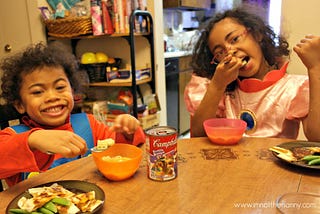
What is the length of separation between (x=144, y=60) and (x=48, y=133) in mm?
1990

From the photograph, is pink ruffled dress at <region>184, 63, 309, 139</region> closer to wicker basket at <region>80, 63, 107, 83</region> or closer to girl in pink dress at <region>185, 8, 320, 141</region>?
girl in pink dress at <region>185, 8, 320, 141</region>

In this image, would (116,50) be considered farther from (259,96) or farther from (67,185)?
(67,185)

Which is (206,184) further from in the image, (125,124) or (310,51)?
(310,51)

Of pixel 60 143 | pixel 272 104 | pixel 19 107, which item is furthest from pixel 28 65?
pixel 272 104

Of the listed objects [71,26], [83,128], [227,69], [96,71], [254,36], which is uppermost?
[71,26]

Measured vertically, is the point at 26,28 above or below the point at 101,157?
above

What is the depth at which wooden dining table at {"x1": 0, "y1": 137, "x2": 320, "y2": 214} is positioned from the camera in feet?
2.27

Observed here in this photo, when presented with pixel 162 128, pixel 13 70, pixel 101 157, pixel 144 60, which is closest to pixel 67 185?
pixel 101 157

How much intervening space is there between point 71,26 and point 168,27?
1.89 m

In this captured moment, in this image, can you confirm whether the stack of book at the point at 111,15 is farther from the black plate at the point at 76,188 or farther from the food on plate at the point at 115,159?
the black plate at the point at 76,188

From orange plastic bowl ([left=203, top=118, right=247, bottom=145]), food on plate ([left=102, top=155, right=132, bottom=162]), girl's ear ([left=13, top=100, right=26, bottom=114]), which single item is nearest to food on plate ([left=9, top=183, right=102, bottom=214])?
food on plate ([left=102, top=155, right=132, bottom=162])

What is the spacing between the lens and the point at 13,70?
1.37 m

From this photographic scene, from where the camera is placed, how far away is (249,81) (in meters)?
1.39

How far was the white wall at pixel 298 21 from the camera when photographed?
144 centimetres
